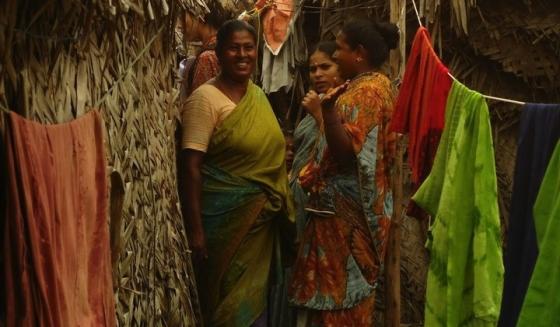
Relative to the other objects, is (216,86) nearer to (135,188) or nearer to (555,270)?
(135,188)

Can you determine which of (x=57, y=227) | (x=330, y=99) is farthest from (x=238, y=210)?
(x=57, y=227)

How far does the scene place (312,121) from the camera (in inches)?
254

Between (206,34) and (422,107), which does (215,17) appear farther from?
(422,107)

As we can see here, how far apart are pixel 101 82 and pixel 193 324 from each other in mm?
1765

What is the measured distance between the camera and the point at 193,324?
561cm

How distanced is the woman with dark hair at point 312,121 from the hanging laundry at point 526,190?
2031 millimetres

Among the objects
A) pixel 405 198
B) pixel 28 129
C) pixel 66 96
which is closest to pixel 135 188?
pixel 66 96

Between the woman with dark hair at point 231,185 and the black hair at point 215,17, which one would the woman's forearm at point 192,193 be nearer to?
the woman with dark hair at point 231,185

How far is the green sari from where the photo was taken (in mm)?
5762

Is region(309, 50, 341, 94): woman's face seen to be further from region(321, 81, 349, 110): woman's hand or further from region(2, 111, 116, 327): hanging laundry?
region(2, 111, 116, 327): hanging laundry

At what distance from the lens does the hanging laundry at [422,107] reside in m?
5.02

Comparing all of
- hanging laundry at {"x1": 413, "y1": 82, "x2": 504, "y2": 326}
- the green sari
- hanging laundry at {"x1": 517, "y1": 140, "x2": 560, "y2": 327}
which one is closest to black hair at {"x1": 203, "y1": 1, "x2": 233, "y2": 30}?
the green sari

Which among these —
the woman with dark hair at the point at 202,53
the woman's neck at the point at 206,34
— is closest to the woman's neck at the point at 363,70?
the woman with dark hair at the point at 202,53

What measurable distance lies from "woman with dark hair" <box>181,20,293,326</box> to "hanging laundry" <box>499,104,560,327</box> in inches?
77.1
